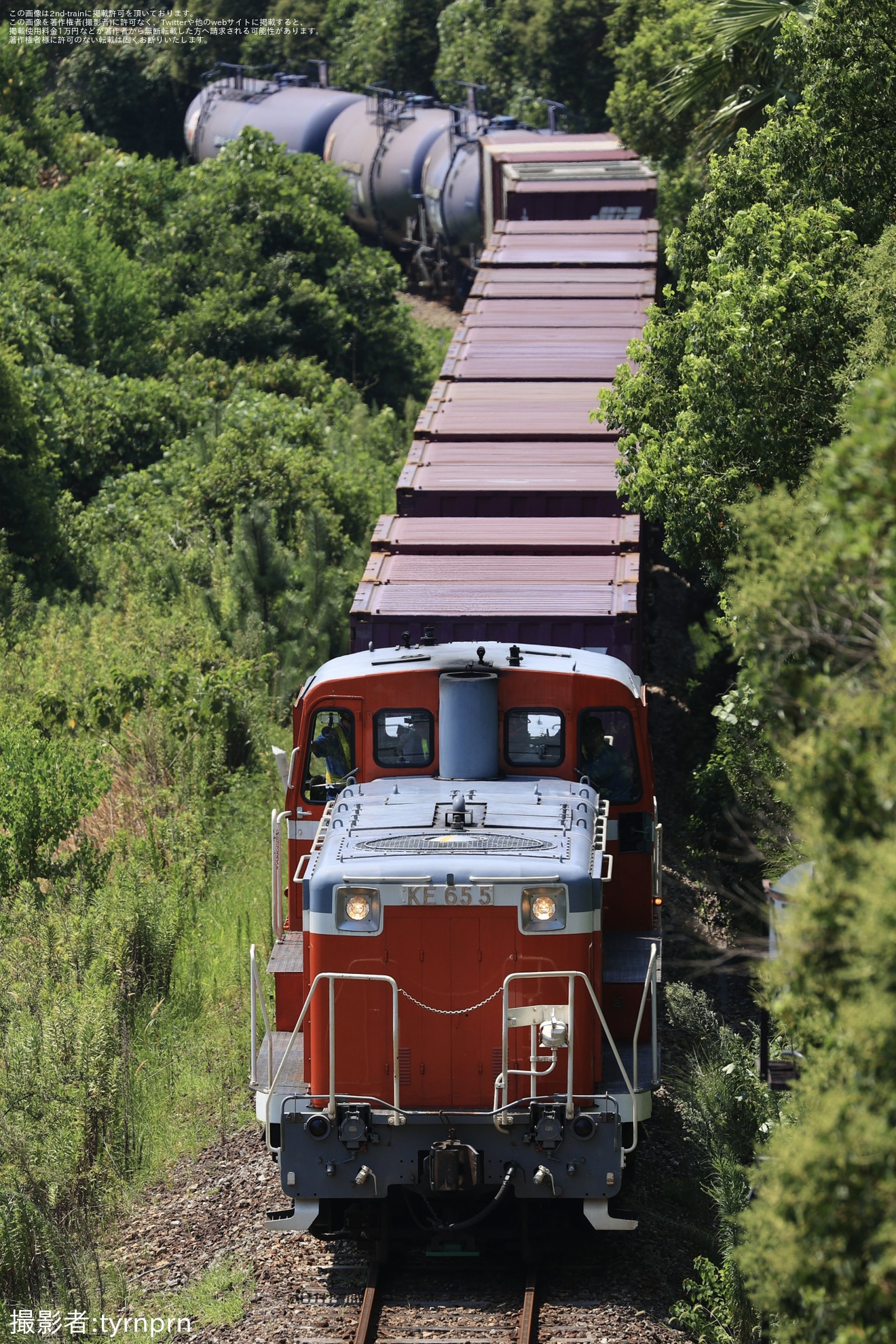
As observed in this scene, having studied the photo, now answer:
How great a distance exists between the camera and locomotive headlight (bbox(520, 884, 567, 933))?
895cm

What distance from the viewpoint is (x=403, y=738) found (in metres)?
10.2

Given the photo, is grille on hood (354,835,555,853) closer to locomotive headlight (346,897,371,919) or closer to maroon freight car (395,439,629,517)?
locomotive headlight (346,897,371,919)

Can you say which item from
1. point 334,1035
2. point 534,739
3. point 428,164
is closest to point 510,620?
point 534,739

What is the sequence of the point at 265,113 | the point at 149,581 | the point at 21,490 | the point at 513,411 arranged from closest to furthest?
the point at 513,411 < the point at 149,581 < the point at 21,490 < the point at 265,113

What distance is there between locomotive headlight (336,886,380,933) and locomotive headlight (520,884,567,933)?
2.68 feet

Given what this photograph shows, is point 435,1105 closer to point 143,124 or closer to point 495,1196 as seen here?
point 495,1196

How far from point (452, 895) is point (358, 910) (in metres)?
0.55

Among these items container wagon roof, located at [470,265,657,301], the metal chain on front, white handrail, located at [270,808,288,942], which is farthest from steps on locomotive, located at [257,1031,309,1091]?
container wagon roof, located at [470,265,657,301]

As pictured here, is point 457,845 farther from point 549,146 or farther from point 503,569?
point 549,146

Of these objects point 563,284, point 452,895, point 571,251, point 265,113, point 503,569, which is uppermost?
point 265,113

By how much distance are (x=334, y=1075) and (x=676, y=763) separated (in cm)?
1050

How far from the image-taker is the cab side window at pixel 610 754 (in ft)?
33.1

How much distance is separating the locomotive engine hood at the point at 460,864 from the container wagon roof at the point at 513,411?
840 centimetres

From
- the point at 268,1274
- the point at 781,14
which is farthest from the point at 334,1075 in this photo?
the point at 781,14
